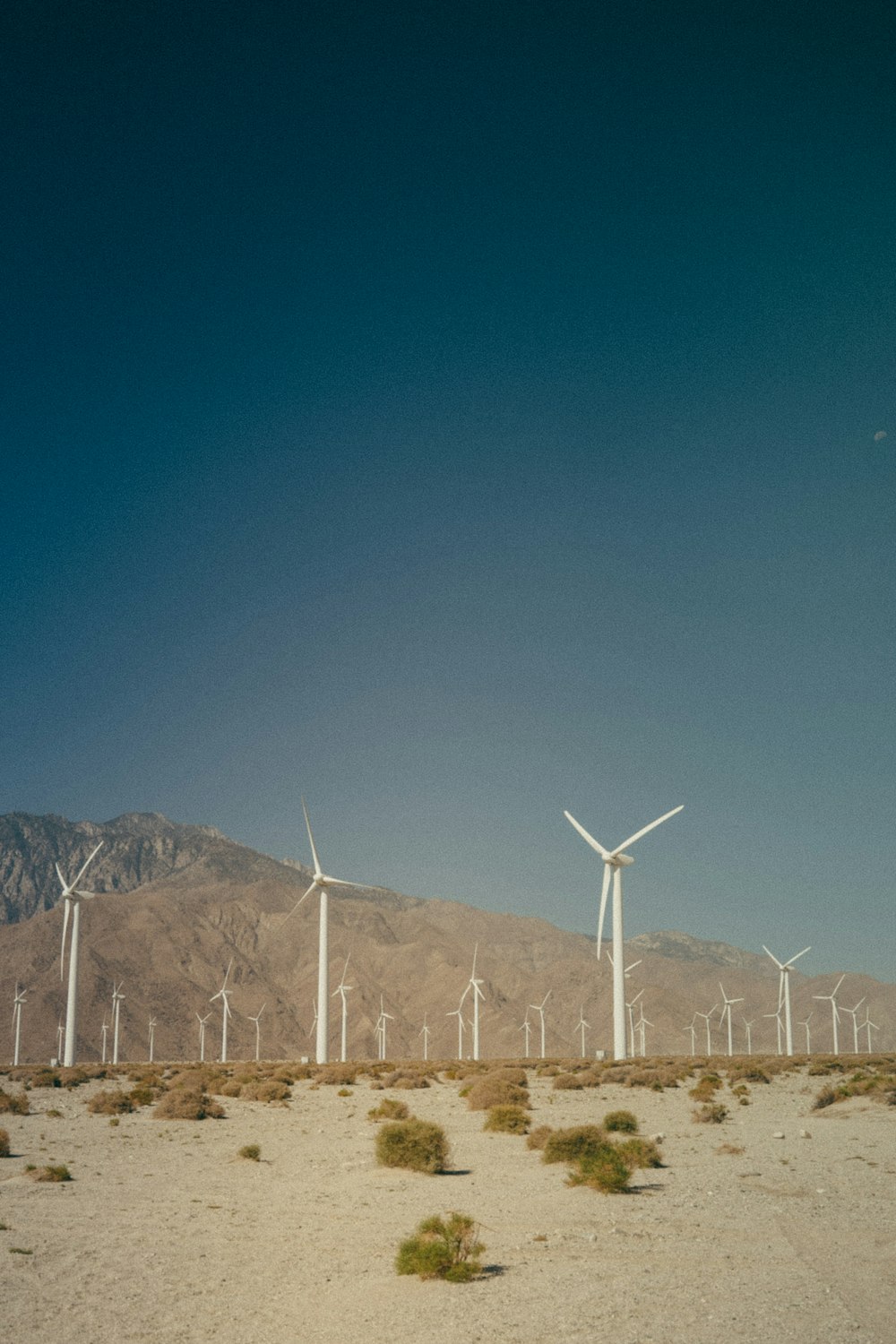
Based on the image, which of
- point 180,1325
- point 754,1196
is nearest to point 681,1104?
point 754,1196

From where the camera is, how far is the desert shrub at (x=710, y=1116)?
33.5 m

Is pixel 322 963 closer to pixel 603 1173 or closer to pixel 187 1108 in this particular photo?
pixel 187 1108

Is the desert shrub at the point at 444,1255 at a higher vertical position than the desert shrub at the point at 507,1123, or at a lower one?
higher

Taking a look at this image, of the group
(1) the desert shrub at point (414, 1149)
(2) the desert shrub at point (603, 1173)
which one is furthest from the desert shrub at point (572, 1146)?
(1) the desert shrub at point (414, 1149)

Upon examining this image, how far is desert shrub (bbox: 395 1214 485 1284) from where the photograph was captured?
586 inches

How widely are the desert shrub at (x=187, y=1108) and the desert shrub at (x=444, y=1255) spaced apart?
24468 mm

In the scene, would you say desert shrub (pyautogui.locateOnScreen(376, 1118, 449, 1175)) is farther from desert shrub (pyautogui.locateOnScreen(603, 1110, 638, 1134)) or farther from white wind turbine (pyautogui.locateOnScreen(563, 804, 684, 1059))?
white wind turbine (pyautogui.locateOnScreen(563, 804, 684, 1059))

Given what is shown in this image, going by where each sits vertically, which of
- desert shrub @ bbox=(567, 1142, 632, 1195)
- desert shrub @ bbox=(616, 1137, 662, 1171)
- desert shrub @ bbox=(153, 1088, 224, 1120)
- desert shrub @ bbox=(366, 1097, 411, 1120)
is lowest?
desert shrub @ bbox=(153, 1088, 224, 1120)

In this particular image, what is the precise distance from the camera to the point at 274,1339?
12438 millimetres

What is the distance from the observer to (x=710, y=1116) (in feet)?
111

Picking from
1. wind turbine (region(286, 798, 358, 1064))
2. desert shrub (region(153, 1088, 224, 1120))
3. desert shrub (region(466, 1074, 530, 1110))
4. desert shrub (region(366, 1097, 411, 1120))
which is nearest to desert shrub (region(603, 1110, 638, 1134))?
desert shrub (region(466, 1074, 530, 1110))

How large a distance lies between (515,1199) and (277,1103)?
24.8 m

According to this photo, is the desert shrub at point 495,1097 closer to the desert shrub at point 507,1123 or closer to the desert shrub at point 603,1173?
the desert shrub at point 507,1123

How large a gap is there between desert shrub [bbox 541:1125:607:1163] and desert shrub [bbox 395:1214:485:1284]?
9.52 metres
